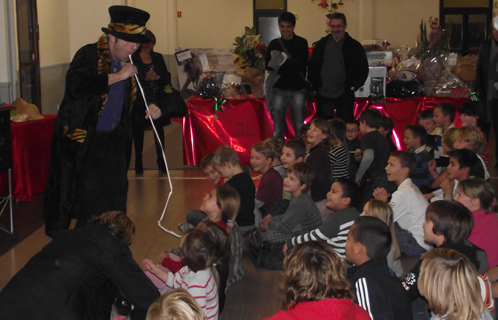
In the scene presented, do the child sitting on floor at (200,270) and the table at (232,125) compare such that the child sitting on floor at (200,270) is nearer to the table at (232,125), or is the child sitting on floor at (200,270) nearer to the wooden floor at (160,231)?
the wooden floor at (160,231)

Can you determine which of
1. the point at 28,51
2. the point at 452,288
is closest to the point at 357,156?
the point at 452,288

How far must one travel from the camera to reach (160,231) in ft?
15.3

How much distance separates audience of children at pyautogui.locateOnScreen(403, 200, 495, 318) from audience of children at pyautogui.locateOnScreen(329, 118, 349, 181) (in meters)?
1.94

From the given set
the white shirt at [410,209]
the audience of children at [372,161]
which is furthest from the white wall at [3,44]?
the white shirt at [410,209]

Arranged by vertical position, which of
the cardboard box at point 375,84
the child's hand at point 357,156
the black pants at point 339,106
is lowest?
the child's hand at point 357,156

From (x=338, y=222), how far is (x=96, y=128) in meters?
1.50

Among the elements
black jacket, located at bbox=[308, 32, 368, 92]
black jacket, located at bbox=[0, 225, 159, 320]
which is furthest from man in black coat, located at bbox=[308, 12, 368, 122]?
black jacket, located at bbox=[0, 225, 159, 320]

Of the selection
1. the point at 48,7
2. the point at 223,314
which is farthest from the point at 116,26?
the point at 48,7

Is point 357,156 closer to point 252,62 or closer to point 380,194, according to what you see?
point 380,194

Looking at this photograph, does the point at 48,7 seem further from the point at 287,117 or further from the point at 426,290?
the point at 426,290

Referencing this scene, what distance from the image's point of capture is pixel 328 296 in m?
2.03

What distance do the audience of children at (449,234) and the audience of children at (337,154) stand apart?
1.94 m

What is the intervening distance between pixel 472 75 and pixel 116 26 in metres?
5.07

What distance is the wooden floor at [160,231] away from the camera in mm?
3398
